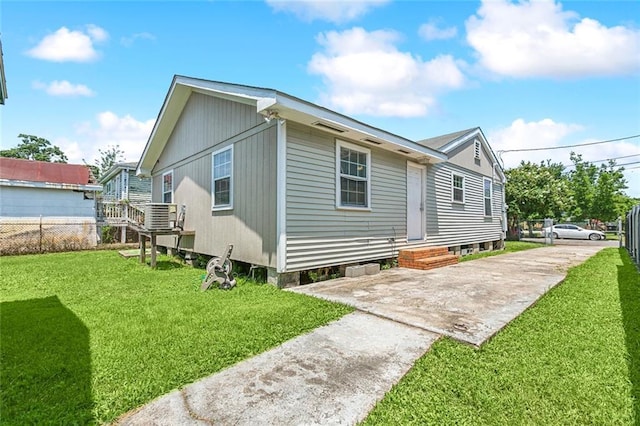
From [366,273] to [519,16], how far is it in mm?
7165

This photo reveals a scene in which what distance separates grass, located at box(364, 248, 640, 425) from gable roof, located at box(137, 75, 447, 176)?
153 inches

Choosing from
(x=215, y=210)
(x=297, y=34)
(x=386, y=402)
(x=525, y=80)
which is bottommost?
(x=386, y=402)

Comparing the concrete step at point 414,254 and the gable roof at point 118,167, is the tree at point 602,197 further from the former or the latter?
the gable roof at point 118,167

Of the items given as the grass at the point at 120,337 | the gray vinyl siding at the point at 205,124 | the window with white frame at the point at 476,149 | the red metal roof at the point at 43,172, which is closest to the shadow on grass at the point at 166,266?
the grass at the point at 120,337

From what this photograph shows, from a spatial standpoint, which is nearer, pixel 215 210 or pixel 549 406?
pixel 549 406

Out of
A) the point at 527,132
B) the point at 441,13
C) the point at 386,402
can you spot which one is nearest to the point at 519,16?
the point at 441,13

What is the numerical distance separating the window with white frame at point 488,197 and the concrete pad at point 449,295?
5846mm

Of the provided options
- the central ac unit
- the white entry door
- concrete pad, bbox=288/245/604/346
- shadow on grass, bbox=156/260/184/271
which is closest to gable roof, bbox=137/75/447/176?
the white entry door

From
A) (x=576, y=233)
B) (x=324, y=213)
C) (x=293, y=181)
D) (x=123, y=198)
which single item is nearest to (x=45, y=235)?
(x=123, y=198)

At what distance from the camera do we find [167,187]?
1036 cm

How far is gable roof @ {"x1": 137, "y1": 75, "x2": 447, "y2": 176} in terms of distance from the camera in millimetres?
4922

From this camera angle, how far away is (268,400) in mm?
2020

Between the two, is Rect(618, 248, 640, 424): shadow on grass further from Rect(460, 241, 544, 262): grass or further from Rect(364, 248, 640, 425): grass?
Rect(460, 241, 544, 262): grass

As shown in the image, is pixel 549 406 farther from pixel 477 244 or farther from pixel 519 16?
pixel 477 244
